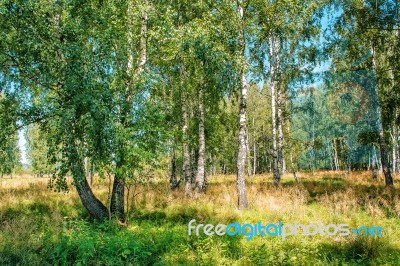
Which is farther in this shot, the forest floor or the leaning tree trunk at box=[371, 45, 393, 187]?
the leaning tree trunk at box=[371, 45, 393, 187]

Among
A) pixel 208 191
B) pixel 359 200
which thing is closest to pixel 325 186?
pixel 359 200

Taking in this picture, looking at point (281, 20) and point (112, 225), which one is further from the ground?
point (281, 20)

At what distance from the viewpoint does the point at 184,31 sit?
411 inches

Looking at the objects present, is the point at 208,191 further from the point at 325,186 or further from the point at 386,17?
the point at 386,17

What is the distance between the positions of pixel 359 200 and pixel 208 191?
6538 mm

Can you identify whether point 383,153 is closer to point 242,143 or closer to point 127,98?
point 242,143

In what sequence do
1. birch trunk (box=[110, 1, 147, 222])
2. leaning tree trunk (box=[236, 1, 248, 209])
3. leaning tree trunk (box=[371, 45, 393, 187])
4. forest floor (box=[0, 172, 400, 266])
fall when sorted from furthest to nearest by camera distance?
leaning tree trunk (box=[371, 45, 393, 187]), leaning tree trunk (box=[236, 1, 248, 209]), birch trunk (box=[110, 1, 147, 222]), forest floor (box=[0, 172, 400, 266])

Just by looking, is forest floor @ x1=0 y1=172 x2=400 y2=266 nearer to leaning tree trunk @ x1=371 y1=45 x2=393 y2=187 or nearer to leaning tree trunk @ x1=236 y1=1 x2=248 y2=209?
leaning tree trunk @ x1=236 y1=1 x2=248 y2=209

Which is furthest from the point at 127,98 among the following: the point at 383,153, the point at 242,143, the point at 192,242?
the point at 383,153

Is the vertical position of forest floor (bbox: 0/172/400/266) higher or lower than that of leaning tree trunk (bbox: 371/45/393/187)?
lower

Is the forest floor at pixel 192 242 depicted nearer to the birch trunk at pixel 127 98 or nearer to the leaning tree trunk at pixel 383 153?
the birch trunk at pixel 127 98

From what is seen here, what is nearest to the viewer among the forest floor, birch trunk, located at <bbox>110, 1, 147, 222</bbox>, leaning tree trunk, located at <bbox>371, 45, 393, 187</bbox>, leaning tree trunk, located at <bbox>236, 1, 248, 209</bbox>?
the forest floor

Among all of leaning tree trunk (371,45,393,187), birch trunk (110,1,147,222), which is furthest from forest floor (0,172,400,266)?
leaning tree trunk (371,45,393,187)

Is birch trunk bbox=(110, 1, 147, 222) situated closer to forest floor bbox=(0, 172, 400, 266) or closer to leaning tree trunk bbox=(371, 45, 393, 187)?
forest floor bbox=(0, 172, 400, 266)
